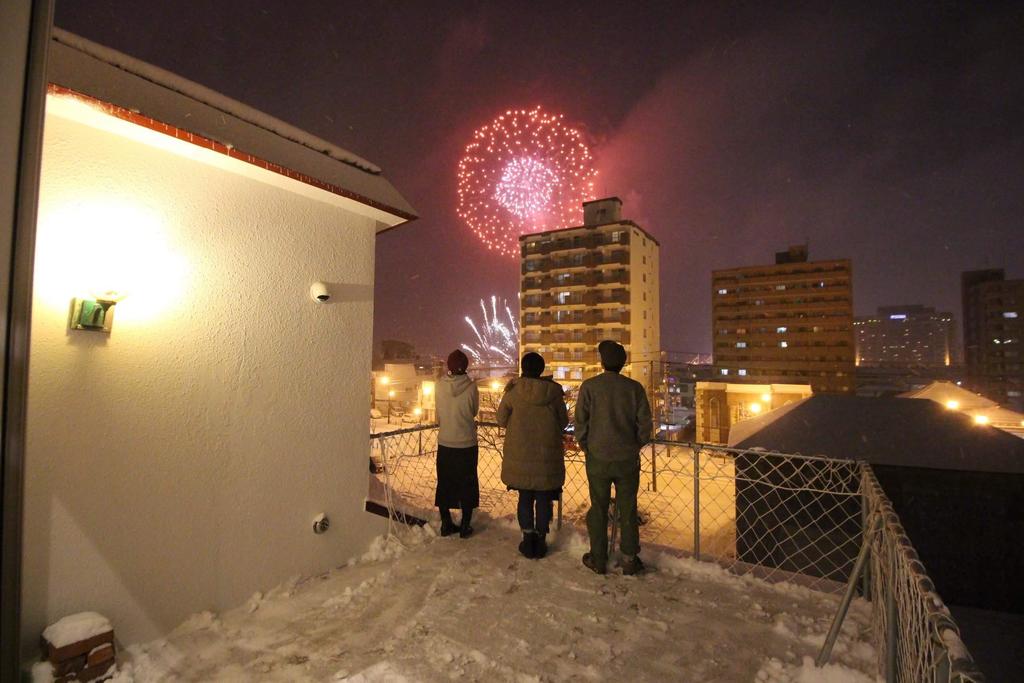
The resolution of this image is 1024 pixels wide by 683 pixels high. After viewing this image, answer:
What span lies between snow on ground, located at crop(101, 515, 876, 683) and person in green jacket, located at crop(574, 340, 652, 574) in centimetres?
24

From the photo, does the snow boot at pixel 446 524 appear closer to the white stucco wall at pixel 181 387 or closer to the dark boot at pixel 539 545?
the white stucco wall at pixel 181 387

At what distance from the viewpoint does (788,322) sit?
222 ft

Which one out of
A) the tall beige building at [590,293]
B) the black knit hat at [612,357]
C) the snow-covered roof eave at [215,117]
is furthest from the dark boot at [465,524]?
the tall beige building at [590,293]

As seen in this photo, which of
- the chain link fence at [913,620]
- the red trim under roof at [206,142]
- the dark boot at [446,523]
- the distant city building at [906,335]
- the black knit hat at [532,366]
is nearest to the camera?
the chain link fence at [913,620]

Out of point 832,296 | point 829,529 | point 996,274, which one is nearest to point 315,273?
point 829,529

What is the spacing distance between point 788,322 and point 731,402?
48.8 metres

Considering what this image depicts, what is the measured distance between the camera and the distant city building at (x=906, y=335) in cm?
15112

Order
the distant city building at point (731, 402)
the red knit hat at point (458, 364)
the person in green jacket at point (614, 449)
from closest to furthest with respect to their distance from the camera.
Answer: the person in green jacket at point (614, 449)
the red knit hat at point (458, 364)
the distant city building at point (731, 402)

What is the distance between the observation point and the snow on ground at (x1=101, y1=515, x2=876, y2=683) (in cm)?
255

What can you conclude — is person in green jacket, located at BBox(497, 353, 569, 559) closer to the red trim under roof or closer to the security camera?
the security camera

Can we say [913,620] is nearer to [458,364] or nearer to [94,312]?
[458,364]

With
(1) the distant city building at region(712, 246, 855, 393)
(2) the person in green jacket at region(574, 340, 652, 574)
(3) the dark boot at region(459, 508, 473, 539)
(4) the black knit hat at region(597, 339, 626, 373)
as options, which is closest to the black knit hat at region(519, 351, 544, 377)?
(2) the person in green jacket at region(574, 340, 652, 574)

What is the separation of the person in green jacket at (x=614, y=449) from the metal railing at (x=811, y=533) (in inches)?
17.8

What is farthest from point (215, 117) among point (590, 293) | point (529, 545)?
point (590, 293)
